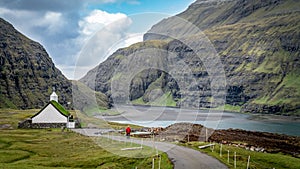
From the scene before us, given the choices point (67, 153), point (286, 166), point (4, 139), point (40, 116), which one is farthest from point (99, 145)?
point (40, 116)

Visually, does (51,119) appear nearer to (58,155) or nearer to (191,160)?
(58,155)

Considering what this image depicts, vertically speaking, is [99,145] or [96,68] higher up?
[96,68]

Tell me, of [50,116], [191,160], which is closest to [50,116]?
[50,116]

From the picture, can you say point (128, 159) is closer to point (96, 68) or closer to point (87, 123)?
point (96, 68)

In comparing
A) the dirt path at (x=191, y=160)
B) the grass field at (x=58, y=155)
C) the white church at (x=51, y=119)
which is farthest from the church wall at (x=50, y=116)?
the dirt path at (x=191, y=160)

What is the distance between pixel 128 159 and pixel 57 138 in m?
27.6

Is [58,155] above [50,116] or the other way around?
the other way around

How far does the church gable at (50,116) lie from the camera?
81125 mm

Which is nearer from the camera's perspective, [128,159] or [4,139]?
[128,159]

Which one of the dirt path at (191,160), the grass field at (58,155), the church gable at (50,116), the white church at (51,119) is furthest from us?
the church gable at (50,116)

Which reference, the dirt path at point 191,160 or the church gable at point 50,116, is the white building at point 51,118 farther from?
the dirt path at point 191,160

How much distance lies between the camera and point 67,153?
45562mm

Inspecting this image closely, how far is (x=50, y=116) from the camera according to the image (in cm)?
8175

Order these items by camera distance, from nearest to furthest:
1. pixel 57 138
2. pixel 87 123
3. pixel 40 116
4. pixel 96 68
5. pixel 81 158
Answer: pixel 96 68, pixel 81 158, pixel 57 138, pixel 40 116, pixel 87 123
